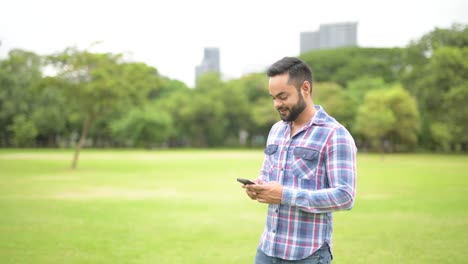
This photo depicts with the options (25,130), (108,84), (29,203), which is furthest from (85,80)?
(25,130)

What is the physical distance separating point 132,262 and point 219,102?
199ft

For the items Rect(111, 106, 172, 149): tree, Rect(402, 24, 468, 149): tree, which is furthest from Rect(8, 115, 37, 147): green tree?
Rect(402, 24, 468, 149): tree

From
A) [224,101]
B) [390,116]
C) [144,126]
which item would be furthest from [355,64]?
[144,126]

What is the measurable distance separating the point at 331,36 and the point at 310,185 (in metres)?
160

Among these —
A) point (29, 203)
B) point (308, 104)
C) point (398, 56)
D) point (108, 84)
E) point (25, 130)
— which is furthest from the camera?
point (398, 56)

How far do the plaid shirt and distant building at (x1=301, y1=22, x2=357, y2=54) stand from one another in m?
144

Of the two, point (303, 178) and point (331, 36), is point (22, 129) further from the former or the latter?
point (331, 36)

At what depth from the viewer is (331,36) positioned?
155m

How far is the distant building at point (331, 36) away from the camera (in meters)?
149

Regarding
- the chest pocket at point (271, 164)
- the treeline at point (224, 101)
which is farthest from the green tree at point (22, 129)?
the chest pocket at point (271, 164)

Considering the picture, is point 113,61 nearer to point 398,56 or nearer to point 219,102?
point 219,102

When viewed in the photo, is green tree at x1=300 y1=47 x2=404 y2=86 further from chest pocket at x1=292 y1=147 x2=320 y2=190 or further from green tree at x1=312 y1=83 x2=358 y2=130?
chest pocket at x1=292 y1=147 x2=320 y2=190

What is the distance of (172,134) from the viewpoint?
68.2 m

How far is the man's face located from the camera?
2.92m
